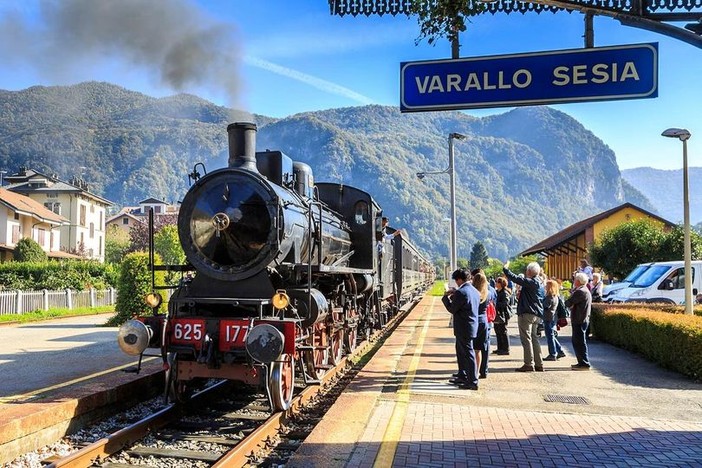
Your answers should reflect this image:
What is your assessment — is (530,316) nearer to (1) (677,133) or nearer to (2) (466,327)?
(2) (466,327)

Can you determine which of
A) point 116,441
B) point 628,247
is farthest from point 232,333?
point 628,247

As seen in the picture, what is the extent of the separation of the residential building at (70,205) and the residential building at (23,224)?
400 centimetres

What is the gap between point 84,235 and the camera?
5125 cm

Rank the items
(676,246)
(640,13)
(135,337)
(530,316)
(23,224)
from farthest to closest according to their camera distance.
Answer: (23,224) < (676,246) < (530,316) < (135,337) < (640,13)

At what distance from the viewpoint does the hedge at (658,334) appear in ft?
27.7

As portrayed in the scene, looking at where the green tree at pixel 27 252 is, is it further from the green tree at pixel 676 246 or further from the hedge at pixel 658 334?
the green tree at pixel 676 246

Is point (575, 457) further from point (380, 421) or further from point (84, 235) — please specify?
point (84, 235)

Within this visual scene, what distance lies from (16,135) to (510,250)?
134 metres

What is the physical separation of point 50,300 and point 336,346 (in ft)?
56.9

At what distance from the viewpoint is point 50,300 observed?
22453 mm

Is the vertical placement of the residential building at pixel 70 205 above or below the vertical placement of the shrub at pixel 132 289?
above

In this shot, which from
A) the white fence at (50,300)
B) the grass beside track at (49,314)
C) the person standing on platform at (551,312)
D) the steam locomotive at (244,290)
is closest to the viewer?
the steam locomotive at (244,290)

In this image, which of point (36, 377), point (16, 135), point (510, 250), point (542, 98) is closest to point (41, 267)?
point (36, 377)

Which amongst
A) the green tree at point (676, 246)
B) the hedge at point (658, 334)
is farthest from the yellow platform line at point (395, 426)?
the green tree at point (676, 246)
